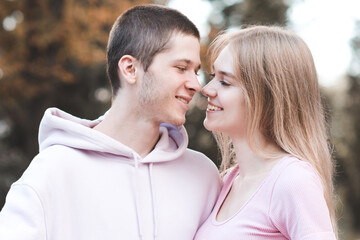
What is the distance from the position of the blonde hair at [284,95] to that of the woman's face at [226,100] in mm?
50

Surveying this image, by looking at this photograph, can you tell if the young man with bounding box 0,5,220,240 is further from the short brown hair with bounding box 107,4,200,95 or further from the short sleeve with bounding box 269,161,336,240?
the short sleeve with bounding box 269,161,336,240

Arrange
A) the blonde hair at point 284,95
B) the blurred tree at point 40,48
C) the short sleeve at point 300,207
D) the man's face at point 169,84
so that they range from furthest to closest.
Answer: the blurred tree at point 40,48, the man's face at point 169,84, the blonde hair at point 284,95, the short sleeve at point 300,207

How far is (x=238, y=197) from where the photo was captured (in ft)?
8.18

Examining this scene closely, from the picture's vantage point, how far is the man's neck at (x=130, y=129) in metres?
2.71

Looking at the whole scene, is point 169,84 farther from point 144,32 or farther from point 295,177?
point 295,177

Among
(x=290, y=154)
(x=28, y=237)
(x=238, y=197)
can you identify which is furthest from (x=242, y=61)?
(x=28, y=237)

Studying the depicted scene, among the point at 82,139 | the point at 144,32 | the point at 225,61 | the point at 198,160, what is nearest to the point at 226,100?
the point at 225,61

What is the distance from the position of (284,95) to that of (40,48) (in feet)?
20.5

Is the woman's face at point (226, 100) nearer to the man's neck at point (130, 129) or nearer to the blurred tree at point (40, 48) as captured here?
the man's neck at point (130, 129)

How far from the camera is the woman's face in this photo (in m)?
2.50

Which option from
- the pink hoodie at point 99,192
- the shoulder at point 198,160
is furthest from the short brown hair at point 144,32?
the shoulder at point 198,160

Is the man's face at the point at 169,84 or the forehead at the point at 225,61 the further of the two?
the man's face at the point at 169,84

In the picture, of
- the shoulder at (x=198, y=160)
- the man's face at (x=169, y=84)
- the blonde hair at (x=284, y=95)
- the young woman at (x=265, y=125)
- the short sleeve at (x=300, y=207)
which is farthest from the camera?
the shoulder at (x=198, y=160)

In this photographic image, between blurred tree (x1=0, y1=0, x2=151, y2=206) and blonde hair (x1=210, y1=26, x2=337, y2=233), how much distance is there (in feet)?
18.0
